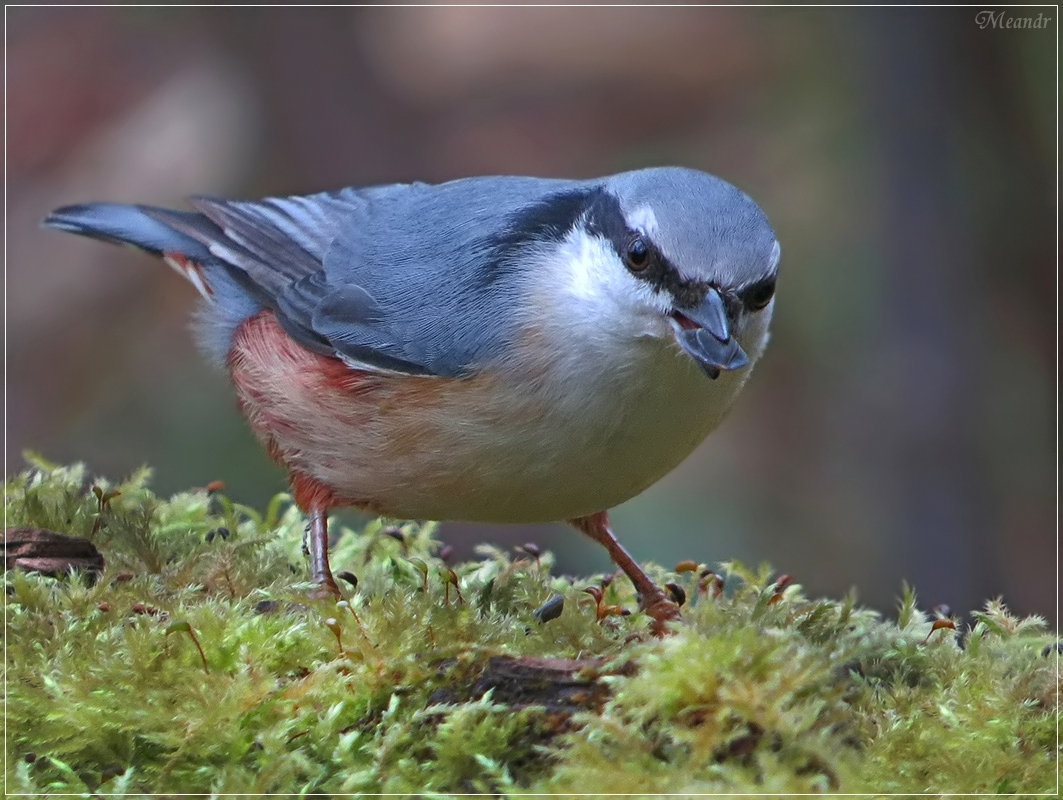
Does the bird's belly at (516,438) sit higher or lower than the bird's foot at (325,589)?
higher

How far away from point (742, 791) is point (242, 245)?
3124mm

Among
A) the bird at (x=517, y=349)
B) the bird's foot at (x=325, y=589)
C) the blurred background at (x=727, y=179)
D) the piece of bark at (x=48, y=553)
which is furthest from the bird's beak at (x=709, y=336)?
the blurred background at (x=727, y=179)

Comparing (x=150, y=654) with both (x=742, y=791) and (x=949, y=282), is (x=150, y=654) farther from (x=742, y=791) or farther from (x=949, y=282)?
(x=949, y=282)

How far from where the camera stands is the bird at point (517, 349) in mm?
2662

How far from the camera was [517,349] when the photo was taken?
2.96 meters

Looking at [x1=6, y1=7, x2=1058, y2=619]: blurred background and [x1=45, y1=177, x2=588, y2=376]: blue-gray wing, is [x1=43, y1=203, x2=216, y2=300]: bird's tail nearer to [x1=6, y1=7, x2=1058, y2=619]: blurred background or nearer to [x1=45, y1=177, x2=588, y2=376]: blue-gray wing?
[x1=45, y1=177, x2=588, y2=376]: blue-gray wing

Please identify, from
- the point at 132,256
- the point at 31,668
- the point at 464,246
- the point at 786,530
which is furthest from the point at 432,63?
the point at 31,668

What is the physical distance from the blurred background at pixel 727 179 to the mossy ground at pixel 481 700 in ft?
12.4

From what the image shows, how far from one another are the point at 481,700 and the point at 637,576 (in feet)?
4.69

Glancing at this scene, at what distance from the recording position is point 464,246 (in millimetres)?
3297

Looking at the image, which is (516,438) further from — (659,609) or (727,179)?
(727,179)

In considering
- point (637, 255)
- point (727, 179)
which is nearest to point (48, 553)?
point (637, 255)

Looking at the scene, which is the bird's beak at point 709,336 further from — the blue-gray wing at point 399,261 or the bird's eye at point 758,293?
the blue-gray wing at point 399,261

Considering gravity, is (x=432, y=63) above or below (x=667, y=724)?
above
